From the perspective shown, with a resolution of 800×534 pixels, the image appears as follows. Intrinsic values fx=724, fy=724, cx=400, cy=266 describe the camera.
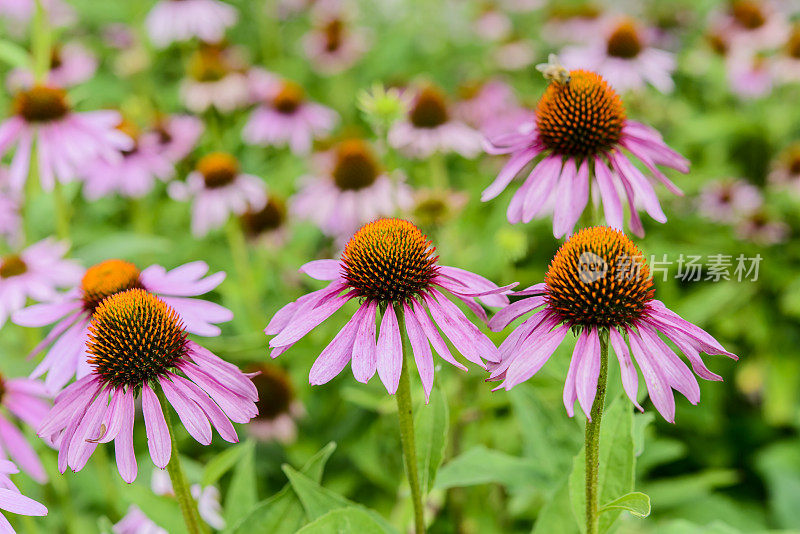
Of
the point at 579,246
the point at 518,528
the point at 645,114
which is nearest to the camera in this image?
the point at 579,246

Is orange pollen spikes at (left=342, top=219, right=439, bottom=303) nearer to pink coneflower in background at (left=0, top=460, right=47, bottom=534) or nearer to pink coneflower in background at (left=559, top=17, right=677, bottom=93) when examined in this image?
pink coneflower in background at (left=0, top=460, right=47, bottom=534)

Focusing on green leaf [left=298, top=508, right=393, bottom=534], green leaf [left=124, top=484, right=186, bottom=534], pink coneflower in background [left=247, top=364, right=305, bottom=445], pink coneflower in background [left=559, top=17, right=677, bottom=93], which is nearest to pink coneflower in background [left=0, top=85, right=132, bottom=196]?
pink coneflower in background [left=247, top=364, right=305, bottom=445]

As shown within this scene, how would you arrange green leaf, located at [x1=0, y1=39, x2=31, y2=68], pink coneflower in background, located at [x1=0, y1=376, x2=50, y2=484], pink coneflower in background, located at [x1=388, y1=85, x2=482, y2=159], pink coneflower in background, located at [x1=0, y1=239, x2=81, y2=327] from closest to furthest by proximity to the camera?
1. pink coneflower in background, located at [x1=0, y1=376, x2=50, y2=484]
2. pink coneflower in background, located at [x1=0, y1=239, x2=81, y2=327]
3. green leaf, located at [x1=0, y1=39, x2=31, y2=68]
4. pink coneflower in background, located at [x1=388, y1=85, x2=482, y2=159]

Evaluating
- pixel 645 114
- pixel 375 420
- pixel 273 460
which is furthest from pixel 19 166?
pixel 645 114

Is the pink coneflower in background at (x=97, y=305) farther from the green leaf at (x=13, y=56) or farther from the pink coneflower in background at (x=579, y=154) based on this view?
the green leaf at (x=13, y=56)

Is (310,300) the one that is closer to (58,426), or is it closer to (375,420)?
(58,426)
